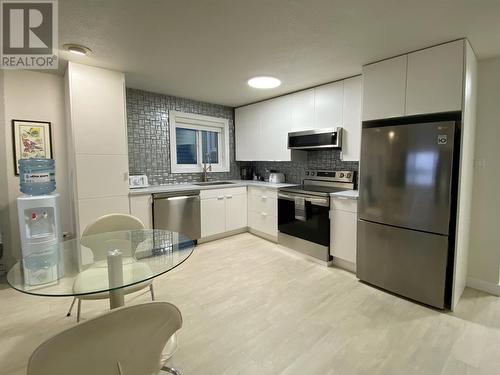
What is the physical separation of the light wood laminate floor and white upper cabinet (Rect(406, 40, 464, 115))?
68.9 inches

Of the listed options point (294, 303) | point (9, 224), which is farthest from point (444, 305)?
point (9, 224)

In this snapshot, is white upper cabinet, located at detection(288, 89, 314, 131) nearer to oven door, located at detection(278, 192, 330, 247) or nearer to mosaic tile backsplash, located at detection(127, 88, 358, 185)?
mosaic tile backsplash, located at detection(127, 88, 358, 185)

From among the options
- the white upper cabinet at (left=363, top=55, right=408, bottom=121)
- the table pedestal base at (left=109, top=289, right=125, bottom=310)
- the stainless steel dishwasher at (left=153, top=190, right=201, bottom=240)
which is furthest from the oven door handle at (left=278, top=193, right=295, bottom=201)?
the table pedestal base at (left=109, top=289, right=125, bottom=310)

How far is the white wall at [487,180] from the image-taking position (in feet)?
7.97

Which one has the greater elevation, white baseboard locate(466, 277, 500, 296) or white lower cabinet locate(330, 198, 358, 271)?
white lower cabinet locate(330, 198, 358, 271)

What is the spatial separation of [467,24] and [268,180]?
324cm

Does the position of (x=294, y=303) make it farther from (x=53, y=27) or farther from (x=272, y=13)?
(x=53, y=27)

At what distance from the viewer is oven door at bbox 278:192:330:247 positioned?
3064 mm

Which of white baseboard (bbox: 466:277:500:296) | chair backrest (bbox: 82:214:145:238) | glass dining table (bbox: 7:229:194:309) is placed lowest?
white baseboard (bbox: 466:277:500:296)

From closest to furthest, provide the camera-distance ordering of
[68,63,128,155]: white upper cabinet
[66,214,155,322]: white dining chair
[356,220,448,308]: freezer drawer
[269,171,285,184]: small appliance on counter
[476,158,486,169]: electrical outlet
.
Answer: [66,214,155,322]: white dining chair < [356,220,448,308]: freezer drawer < [476,158,486,169]: electrical outlet < [68,63,128,155]: white upper cabinet < [269,171,285,184]: small appliance on counter

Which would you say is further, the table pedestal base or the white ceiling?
the white ceiling

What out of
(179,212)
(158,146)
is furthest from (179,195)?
(158,146)

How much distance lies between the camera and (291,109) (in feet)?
12.4

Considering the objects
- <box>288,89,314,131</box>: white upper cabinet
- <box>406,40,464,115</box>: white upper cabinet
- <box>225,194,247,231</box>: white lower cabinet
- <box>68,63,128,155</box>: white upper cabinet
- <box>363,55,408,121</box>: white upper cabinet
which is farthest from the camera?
<box>225,194,247,231</box>: white lower cabinet
